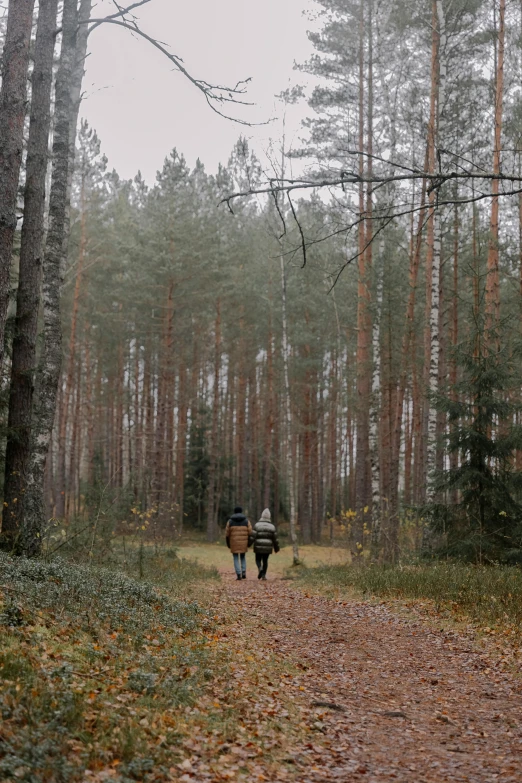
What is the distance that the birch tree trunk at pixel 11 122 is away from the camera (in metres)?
7.38

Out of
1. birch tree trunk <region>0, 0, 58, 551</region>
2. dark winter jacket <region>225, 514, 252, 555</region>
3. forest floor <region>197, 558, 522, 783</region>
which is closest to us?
forest floor <region>197, 558, 522, 783</region>

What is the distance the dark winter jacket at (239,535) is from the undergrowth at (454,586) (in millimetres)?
2468

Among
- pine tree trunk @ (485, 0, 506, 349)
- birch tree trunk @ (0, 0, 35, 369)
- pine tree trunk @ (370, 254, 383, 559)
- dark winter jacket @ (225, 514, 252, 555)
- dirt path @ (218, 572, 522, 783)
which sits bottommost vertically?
dirt path @ (218, 572, 522, 783)

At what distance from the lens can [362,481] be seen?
19203 millimetres

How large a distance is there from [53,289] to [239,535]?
8253mm

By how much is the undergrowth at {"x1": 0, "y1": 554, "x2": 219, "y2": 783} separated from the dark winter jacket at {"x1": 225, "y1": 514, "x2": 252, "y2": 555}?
25.4 feet

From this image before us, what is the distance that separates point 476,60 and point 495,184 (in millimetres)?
3932

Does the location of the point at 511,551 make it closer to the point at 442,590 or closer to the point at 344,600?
the point at 442,590

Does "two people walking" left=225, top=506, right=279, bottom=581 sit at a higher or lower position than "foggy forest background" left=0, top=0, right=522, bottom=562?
lower

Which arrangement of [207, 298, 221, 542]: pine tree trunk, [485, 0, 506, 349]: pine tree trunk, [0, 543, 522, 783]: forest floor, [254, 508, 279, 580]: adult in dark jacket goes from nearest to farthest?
[0, 543, 522, 783]: forest floor < [254, 508, 279, 580]: adult in dark jacket < [485, 0, 506, 349]: pine tree trunk < [207, 298, 221, 542]: pine tree trunk

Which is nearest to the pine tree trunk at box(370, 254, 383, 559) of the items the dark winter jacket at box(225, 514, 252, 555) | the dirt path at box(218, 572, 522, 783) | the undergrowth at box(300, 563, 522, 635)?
the undergrowth at box(300, 563, 522, 635)

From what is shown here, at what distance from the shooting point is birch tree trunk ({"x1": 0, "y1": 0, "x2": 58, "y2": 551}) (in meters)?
10.3

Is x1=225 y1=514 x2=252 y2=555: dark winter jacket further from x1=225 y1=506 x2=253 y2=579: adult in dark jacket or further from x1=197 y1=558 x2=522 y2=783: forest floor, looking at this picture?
x1=197 y1=558 x2=522 y2=783: forest floor

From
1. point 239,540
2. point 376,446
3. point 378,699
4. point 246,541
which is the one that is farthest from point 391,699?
point 376,446
